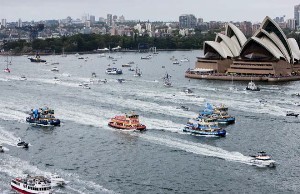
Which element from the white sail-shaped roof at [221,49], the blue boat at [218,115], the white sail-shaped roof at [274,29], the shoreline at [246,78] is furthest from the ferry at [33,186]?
the white sail-shaped roof at [274,29]

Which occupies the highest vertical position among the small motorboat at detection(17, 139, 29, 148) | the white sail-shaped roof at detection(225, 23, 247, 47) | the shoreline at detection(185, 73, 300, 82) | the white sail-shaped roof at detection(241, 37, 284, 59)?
the white sail-shaped roof at detection(225, 23, 247, 47)

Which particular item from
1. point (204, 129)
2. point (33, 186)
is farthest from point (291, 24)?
point (33, 186)

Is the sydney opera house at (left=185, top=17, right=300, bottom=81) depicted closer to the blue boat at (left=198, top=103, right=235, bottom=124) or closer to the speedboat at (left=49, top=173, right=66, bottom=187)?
the blue boat at (left=198, top=103, right=235, bottom=124)

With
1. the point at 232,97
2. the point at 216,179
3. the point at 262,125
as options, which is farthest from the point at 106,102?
the point at 216,179

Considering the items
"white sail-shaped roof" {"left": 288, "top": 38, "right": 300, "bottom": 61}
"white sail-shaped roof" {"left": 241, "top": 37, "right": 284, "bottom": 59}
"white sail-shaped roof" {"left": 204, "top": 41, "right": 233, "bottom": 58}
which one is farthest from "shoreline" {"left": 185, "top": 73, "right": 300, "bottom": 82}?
"white sail-shaped roof" {"left": 288, "top": 38, "right": 300, "bottom": 61}

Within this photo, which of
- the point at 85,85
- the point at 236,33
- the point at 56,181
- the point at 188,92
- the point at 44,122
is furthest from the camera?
the point at 236,33

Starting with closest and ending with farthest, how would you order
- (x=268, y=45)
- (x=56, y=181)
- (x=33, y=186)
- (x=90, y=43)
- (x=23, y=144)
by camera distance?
(x=33, y=186) < (x=56, y=181) < (x=23, y=144) < (x=268, y=45) < (x=90, y=43)

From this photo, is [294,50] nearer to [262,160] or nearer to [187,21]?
[262,160]
